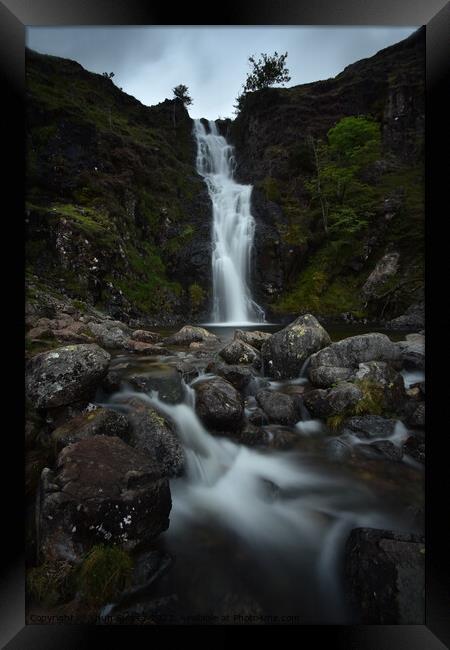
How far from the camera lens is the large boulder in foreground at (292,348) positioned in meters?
4.11

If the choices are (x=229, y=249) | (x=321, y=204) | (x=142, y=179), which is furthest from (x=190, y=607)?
(x=142, y=179)

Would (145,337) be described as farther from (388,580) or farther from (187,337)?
(388,580)

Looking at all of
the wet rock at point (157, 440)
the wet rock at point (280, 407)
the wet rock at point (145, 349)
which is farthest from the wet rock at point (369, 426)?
the wet rock at point (145, 349)

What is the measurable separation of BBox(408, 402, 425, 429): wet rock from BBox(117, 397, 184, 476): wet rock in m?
2.46

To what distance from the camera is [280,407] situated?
3.17 metres

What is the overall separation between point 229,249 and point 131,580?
1080cm

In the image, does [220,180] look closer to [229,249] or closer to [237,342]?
[229,249]

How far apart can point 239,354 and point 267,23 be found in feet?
12.2

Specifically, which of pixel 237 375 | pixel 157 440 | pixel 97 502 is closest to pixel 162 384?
pixel 157 440

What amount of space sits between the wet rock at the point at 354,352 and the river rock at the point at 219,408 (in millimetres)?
1589

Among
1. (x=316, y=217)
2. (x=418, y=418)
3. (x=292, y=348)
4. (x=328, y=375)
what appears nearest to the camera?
(x=418, y=418)

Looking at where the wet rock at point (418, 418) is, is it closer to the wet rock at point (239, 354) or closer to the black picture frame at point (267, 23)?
the black picture frame at point (267, 23)

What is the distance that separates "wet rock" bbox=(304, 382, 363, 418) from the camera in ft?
10.3

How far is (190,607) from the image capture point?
4.64ft
